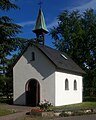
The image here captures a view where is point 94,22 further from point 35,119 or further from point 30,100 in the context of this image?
point 35,119

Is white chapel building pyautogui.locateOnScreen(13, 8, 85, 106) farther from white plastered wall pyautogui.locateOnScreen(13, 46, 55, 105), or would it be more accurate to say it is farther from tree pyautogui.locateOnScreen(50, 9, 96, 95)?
tree pyautogui.locateOnScreen(50, 9, 96, 95)

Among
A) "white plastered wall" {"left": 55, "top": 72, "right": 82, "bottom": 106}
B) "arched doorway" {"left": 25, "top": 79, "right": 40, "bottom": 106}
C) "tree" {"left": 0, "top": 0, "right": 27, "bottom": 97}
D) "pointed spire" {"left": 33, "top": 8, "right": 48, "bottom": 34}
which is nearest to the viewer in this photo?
"tree" {"left": 0, "top": 0, "right": 27, "bottom": 97}

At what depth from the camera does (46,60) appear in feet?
105

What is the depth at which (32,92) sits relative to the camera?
3288cm

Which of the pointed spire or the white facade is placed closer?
the white facade

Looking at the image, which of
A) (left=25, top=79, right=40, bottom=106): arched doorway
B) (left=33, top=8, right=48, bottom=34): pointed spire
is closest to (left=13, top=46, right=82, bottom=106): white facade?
(left=25, top=79, right=40, bottom=106): arched doorway

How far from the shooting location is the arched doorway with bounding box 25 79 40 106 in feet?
106

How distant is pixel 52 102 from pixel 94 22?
88.0 feet

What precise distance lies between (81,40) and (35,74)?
2318cm

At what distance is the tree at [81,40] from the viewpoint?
53531 mm

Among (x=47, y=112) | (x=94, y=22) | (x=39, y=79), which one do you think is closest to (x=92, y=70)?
(x=94, y=22)

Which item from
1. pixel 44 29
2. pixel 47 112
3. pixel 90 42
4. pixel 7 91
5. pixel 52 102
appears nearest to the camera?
pixel 47 112

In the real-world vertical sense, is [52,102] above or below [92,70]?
below

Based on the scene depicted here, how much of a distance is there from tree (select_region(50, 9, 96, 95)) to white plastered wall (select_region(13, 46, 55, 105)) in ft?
67.9
